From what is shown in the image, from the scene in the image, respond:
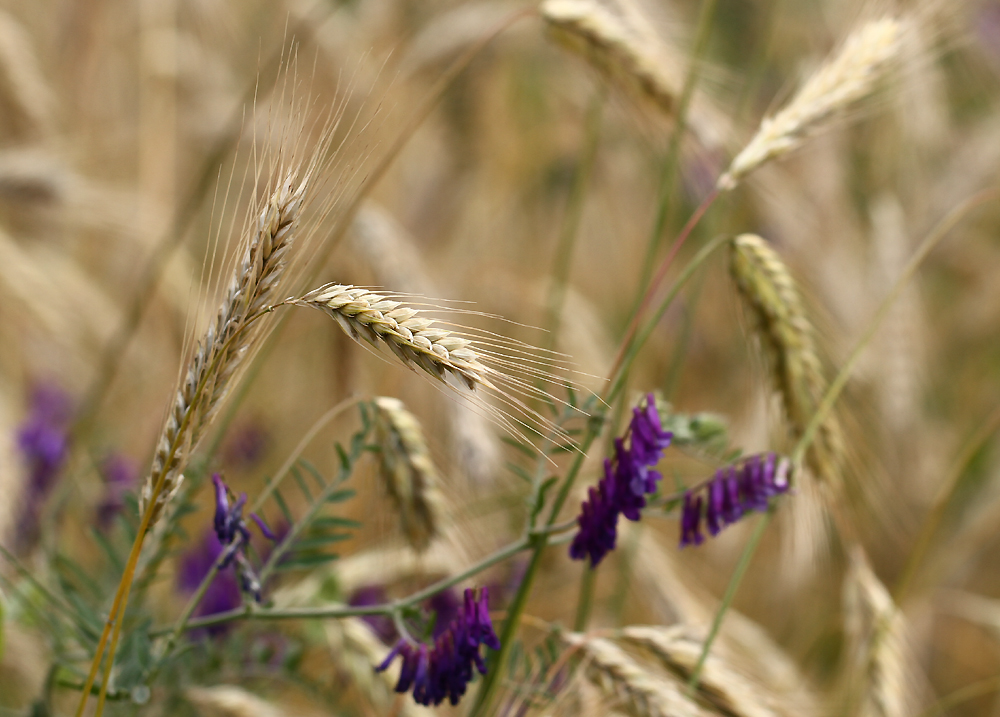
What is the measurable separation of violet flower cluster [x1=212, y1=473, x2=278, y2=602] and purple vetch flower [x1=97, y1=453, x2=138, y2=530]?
679mm

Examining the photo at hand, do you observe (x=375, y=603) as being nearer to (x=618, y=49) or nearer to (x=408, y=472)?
(x=408, y=472)

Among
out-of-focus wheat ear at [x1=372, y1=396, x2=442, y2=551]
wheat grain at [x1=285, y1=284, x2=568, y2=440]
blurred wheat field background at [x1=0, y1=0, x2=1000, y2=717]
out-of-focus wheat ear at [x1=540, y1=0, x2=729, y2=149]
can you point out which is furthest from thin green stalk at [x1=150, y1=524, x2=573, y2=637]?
out-of-focus wheat ear at [x1=540, y1=0, x2=729, y2=149]

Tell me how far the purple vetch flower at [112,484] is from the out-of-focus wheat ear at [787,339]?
3.44 feet

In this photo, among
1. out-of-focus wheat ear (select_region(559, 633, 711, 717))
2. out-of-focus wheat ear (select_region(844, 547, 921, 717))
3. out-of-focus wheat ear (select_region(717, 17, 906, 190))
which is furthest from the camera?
out-of-focus wheat ear (select_region(844, 547, 921, 717))

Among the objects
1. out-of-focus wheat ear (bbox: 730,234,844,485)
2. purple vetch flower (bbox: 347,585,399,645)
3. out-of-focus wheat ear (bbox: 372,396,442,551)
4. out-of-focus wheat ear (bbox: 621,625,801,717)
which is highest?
out-of-focus wheat ear (bbox: 730,234,844,485)

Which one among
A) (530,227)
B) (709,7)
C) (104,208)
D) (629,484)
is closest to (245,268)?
(629,484)

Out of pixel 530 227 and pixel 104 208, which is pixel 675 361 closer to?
pixel 104 208

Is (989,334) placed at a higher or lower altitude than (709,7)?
higher

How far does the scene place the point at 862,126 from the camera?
299cm

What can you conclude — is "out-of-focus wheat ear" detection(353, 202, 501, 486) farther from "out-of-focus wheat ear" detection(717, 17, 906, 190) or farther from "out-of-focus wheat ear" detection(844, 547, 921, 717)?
"out-of-focus wheat ear" detection(717, 17, 906, 190)

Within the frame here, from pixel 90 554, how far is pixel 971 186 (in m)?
2.76

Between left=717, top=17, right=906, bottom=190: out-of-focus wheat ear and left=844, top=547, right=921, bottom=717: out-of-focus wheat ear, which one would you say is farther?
A: left=844, top=547, right=921, bottom=717: out-of-focus wheat ear

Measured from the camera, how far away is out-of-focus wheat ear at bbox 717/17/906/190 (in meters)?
0.94

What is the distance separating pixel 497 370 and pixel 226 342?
0.22m
